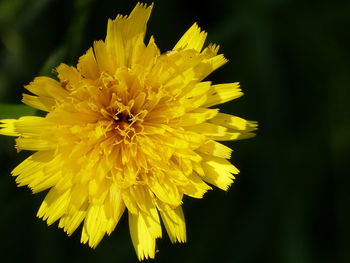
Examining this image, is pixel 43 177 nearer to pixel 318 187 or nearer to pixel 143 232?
pixel 143 232

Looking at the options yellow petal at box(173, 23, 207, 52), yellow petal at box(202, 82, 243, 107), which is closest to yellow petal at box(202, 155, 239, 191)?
yellow petal at box(202, 82, 243, 107)

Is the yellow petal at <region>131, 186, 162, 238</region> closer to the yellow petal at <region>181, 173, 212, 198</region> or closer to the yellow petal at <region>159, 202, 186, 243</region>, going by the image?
the yellow petal at <region>159, 202, 186, 243</region>

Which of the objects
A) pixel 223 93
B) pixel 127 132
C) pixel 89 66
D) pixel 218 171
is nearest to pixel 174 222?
pixel 218 171

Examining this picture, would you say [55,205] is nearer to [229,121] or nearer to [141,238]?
[141,238]

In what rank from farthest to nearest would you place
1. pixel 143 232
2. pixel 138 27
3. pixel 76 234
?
1. pixel 76 234
2. pixel 143 232
3. pixel 138 27

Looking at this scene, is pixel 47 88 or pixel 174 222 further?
pixel 174 222

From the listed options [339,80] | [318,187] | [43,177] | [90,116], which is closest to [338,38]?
[339,80]
